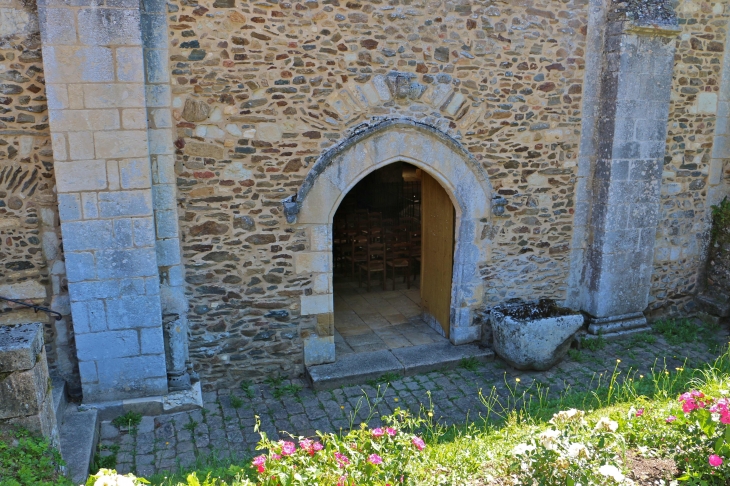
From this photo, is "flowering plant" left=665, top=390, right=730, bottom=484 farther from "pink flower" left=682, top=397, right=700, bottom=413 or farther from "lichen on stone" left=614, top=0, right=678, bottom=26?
"lichen on stone" left=614, top=0, right=678, bottom=26

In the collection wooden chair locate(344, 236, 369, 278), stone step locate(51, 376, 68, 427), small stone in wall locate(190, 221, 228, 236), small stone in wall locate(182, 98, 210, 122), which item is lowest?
stone step locate(51, 376, 68, 427)

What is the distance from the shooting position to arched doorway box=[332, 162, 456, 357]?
668 centimetres

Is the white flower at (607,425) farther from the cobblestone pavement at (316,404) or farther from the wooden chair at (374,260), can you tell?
the wooden chair at (374,260)

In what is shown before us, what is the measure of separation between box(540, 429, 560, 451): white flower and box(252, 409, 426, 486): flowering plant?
2.15 ft

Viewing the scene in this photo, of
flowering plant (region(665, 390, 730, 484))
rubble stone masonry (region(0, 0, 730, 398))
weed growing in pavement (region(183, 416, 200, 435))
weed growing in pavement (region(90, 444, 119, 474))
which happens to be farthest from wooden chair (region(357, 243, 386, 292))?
flowering plant (region(665, 390, 730, 484))

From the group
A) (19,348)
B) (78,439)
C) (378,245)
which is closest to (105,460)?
(78,439)

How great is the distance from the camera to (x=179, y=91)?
5.00 m

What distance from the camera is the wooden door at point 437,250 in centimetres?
653

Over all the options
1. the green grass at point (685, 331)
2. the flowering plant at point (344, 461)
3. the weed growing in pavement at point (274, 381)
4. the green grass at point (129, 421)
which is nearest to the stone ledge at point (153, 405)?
the green grass at point (129, 421)

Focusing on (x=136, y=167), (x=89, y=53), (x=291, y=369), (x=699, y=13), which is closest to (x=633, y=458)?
(x=291, y=369)

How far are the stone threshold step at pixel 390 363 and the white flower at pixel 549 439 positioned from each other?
2891 mm

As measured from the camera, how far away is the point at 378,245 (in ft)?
28.1

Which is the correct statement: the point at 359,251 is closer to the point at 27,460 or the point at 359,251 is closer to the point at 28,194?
the point at 28,194

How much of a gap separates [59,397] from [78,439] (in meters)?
0.54
